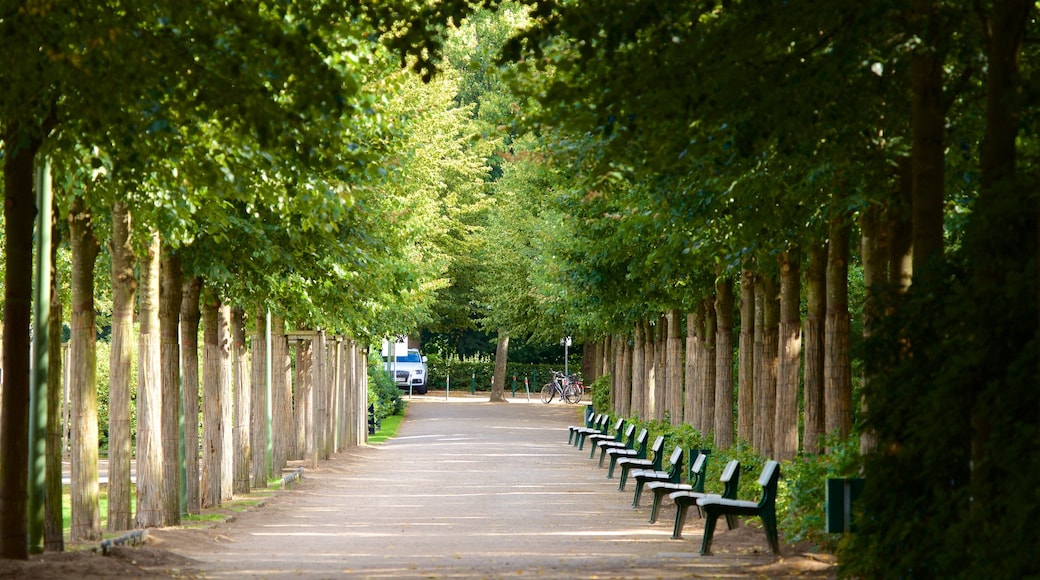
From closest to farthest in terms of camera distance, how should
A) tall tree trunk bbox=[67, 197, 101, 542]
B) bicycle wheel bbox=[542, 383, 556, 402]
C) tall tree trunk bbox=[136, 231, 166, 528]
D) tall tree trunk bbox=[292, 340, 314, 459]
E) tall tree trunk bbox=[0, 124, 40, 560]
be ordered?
tall tree trunk bbox=[0, 124, 40, 560], tall tree trunk bbox=[67, 197, 101, 542], tall tree trunk bbox=[136, 231, 166, 528], tall tree trunk bbox=[292, 340, 314, 459], bicycle wheel bbox=[542, 383, 556, 402]

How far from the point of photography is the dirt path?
42.0ft

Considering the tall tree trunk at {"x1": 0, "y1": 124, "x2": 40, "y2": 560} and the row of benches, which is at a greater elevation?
the tall tree trunk at {"x1": 0, "y1": 124, "x2": 40, "y2": 560}

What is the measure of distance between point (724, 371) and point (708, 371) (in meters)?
3.15

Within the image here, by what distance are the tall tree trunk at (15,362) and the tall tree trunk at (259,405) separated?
44.9 ft

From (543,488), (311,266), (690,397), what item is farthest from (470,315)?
(311,266)

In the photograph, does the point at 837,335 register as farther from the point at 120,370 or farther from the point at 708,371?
the point at 708,371

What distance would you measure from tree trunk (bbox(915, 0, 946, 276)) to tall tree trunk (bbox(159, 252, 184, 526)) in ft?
30.6

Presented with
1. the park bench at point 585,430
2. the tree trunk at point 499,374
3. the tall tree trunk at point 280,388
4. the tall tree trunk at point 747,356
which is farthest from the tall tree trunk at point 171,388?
the tree trunk at point 499,374

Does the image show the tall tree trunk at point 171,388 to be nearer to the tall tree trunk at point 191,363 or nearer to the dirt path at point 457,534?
the dirt path at point 457,534

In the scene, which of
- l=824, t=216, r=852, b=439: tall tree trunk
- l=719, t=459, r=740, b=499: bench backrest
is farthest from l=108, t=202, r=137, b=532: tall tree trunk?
l=824, t=216, r=852, b=439: tall tree trunk

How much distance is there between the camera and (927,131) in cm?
1072

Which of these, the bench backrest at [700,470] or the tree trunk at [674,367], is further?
the tree trunk at [674,367]

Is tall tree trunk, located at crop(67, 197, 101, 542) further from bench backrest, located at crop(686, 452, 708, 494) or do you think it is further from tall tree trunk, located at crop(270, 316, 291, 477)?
tall tree trunk, located at crop(270, 316, 291, 477)

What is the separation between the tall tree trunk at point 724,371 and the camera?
984 inches
